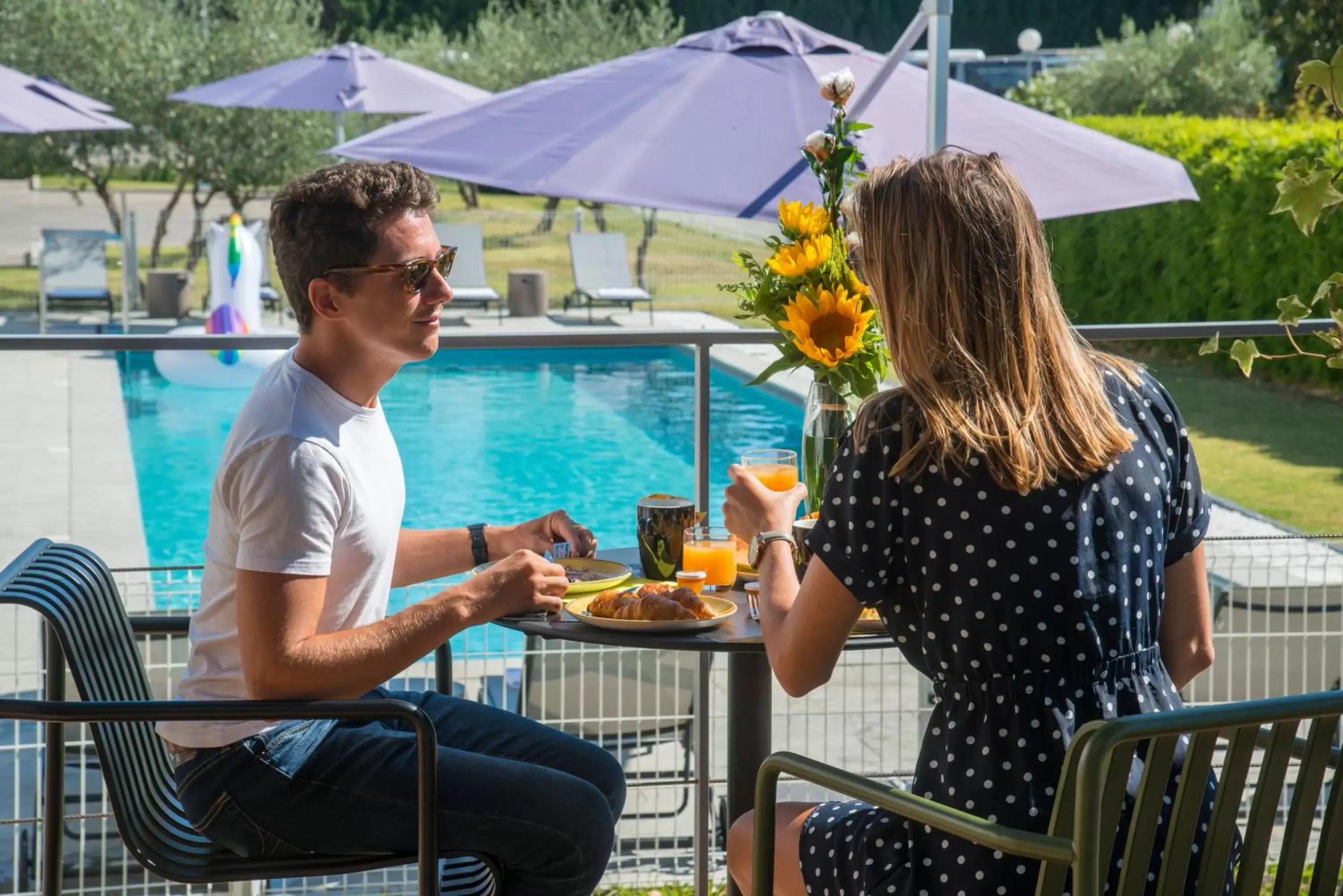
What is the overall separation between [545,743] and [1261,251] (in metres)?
11.9

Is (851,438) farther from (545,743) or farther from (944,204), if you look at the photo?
(545,743)

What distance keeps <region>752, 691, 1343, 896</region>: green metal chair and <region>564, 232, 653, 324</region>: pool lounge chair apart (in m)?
15.8

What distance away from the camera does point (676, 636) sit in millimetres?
2162

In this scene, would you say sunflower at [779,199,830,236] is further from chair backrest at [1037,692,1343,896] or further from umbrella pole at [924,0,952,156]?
umbrella pole at [924,0,952,156]

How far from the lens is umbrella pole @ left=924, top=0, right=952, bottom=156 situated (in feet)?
13.5

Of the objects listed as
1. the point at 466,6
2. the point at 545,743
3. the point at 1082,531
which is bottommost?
the point at 545,743

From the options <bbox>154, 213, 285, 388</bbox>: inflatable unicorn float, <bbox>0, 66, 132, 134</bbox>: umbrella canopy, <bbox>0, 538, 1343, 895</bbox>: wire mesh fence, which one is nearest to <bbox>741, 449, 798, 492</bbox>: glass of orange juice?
<bbox>0, 538, 1343, 895</bbox>: wire mesh fence

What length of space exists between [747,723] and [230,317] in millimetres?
10827

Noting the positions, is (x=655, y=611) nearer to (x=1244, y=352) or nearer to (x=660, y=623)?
(x=660, y=623)

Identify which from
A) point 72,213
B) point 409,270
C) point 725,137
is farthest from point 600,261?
point 409,270

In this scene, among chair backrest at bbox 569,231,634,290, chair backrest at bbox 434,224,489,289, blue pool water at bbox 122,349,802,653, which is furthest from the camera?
chair backrest at bbox 569,231,634,290

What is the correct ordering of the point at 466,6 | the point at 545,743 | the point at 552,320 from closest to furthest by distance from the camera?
the point at 545,743 < the point at 552,320 < the point at 466,6

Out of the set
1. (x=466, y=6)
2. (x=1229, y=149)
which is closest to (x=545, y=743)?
(x=1229, y=149)

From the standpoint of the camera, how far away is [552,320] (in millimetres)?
17219
